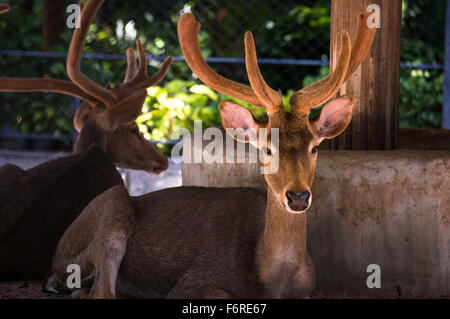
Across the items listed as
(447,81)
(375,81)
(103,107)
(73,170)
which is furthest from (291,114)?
(447,81)

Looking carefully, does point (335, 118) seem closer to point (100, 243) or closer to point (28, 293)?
point (100, 243)

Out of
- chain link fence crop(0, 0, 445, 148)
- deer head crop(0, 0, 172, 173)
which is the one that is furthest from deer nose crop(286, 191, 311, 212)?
chain link fence crop(0, 0, 445, 148)

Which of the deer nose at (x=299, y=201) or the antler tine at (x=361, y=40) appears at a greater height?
the antler tine at (x=361, y=40)

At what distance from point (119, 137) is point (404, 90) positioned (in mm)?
4999

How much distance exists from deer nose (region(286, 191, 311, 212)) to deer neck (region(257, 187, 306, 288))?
0.87ft

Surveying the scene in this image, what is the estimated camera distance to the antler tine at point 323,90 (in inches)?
163

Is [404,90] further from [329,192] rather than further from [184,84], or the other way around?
[329,192]

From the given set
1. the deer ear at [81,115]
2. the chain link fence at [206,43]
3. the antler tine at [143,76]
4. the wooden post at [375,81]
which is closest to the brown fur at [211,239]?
the wooden post at [375,81]

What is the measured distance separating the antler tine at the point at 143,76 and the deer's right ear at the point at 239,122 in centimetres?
364

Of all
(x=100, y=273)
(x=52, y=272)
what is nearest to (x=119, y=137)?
(x=52, y=272)

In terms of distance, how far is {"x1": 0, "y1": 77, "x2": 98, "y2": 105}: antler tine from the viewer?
698 cm

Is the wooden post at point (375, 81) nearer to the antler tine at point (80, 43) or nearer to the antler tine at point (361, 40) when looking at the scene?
the antler tine at point (361, 40)

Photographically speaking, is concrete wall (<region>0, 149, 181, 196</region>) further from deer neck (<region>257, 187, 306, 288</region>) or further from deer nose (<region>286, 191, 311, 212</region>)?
deer nose (<region>286, 191, 311, 212</region>)
